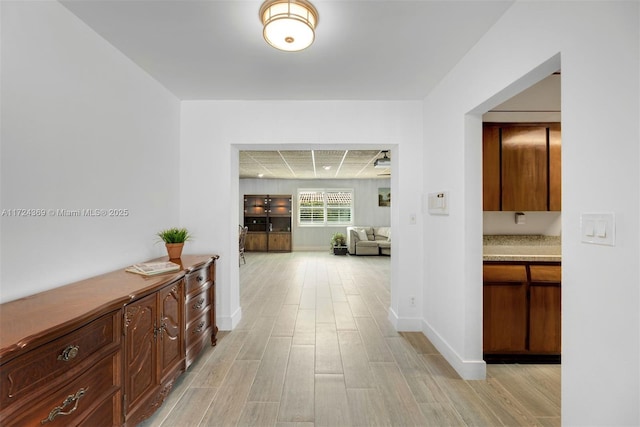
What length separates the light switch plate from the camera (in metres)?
1.15

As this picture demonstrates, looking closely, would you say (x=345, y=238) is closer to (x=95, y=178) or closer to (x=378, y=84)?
(x=378, y=84)

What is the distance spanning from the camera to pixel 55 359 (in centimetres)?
116

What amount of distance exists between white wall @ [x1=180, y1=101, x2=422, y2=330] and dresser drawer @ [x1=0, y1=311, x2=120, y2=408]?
5.93 feet

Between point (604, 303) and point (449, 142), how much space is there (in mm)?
1739

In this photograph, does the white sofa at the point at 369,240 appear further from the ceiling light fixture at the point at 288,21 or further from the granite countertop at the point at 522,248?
the ceiling light fixture at the point at 288,21

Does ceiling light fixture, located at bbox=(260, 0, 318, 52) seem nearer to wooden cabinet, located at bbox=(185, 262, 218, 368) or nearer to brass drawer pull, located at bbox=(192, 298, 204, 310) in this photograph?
wooden cabinet, located at bbox=(185, 262, 218, 368)

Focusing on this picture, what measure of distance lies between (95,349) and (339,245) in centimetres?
785

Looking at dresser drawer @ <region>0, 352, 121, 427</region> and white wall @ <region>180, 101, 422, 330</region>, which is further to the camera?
white wall @ <region>180, 101, 422, 330</region>

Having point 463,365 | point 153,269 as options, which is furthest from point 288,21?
point 463,365

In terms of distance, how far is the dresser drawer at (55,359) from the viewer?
1.00m

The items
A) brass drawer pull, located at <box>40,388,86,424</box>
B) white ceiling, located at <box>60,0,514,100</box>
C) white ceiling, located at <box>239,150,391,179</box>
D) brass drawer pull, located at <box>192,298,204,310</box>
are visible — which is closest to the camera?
brass drawer pull, located at <box>40,388,86,424</box>

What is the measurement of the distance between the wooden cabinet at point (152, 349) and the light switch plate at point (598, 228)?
2272 millimetres

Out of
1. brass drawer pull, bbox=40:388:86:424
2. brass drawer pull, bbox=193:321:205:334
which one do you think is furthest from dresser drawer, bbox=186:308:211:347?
brass drawer pull, bbox=40:388:86:424

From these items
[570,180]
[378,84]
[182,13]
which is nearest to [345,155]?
[378,84]
